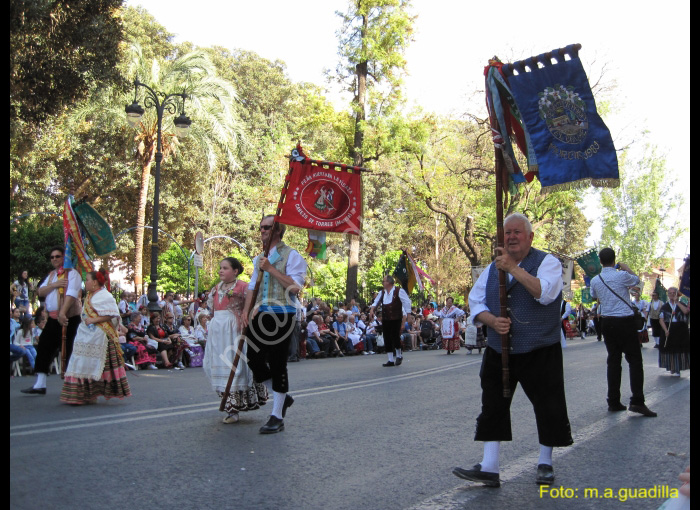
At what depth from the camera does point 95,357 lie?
8508 millimetres

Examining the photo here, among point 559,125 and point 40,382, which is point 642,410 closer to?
point 559,125

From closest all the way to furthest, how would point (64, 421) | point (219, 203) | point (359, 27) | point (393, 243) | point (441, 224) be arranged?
1. point (64, 421)
2. point (359, 27)
3. point (219, 203)
4. point (441, 224)
5. point (393, 243)

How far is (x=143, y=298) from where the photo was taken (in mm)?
23359

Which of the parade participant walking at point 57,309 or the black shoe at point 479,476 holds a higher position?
the parade participant walking at point 57,309

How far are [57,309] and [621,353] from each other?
21.9 ft

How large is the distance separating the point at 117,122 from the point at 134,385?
71.3ft

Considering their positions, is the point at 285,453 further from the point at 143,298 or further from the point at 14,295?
the point at 143,298

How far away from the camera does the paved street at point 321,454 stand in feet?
14.8

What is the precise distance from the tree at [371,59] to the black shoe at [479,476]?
21848 millimetres

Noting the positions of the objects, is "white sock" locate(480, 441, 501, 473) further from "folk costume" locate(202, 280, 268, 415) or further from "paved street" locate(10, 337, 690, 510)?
"folk costume" locate(202, 280, 268, 415)

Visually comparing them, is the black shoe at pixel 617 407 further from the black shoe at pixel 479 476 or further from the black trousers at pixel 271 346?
the black shoe at pixel 479 476

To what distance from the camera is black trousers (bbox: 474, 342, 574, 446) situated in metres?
4.86

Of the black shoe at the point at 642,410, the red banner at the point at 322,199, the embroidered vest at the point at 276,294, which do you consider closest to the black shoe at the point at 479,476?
the embroidered vest at the point at 276,294
